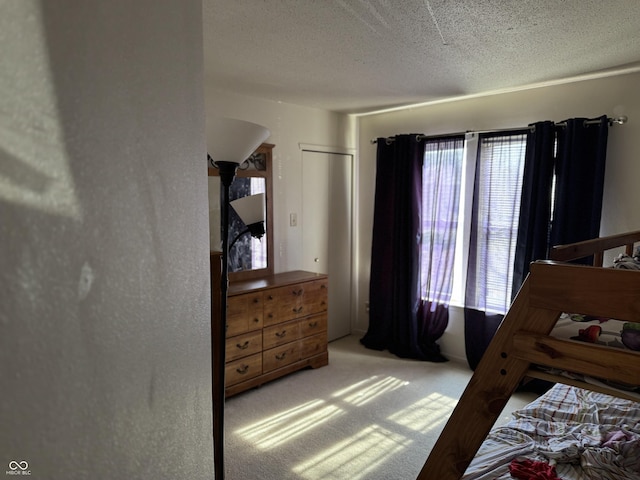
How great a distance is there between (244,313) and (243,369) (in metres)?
0.44

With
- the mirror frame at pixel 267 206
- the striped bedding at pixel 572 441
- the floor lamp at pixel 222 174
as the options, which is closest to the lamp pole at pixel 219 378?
the floor lamp at pixel 222 174

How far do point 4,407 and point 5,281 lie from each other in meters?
0.11

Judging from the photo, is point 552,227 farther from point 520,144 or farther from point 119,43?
point 119,43

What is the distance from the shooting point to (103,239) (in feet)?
1.48

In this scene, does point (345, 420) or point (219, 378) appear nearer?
point (219, 378)


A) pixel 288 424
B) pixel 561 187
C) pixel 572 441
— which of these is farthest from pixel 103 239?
pixel 561 187

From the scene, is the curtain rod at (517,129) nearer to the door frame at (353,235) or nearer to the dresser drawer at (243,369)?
the door frame at (353,235)

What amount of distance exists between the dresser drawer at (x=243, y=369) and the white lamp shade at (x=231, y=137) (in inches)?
82.6

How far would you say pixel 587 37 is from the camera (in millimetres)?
2186

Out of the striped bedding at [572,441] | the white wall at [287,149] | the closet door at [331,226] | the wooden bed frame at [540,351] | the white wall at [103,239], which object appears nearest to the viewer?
the white wall at [103,239]

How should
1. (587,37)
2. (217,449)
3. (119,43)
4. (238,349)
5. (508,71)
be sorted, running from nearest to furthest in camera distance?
(119,43) < (217,449) < (587,37) < (508,71) < (238,349)

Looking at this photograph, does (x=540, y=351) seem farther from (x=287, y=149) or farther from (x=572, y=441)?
(x=287, y=149)

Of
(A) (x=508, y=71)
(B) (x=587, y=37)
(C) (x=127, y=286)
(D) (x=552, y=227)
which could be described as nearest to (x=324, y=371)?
(D) (x=552, y=227)

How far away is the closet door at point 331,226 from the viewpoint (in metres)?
4.07
